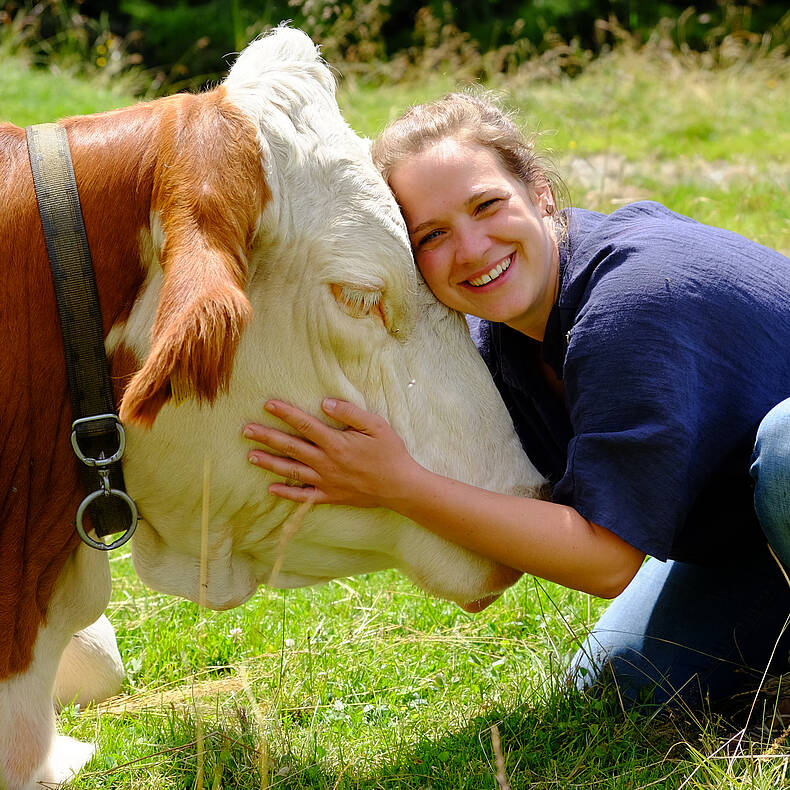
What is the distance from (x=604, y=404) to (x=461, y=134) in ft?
2.55

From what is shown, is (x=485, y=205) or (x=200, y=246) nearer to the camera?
(x=200, y=246)

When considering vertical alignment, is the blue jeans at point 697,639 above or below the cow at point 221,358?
below

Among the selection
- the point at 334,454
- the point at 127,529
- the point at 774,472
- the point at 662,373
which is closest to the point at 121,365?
the point at 127,529

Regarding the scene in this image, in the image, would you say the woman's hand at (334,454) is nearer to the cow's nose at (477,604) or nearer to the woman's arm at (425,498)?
the woman's arm at (425,498)

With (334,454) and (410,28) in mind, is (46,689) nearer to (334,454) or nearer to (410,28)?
(334,454)

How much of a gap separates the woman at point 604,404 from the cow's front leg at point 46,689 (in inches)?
21.7

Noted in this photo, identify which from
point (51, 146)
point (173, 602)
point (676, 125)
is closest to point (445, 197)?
point (51, 146)

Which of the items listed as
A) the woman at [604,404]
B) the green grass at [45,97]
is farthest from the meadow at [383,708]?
the green grass at [45,97]

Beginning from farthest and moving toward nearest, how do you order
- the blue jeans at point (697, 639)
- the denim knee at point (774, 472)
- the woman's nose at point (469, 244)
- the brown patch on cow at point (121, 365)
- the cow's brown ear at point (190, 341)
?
1. the blue jeans at point (697, 639)
2. the woman's nose at point (469, 244)
3. the denim knee at point (774, 472)
4. the brown patch on cow at point (121, 365)
5. the cow's brown ear at point (190, 341)

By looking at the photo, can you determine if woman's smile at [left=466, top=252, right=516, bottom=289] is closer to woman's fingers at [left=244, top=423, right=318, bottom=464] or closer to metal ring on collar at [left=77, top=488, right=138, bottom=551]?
woman's fingers at [left=244, top=423, right=318, bottom=464]

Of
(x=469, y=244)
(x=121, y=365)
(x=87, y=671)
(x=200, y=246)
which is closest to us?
(x=200, y=246)

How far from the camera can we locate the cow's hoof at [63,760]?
2568 millimetres

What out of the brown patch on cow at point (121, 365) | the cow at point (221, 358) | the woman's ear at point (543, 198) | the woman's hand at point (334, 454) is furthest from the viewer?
the woman's ear at point (543, 198)

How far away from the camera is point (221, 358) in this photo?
1.94 m
